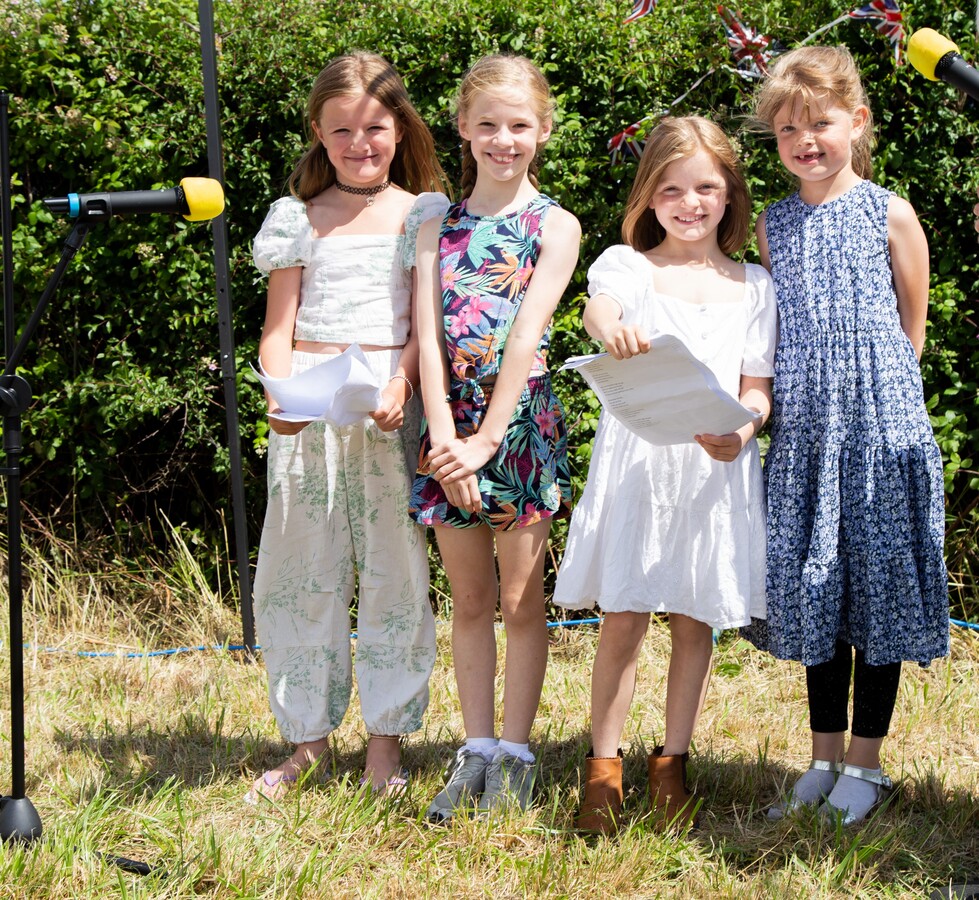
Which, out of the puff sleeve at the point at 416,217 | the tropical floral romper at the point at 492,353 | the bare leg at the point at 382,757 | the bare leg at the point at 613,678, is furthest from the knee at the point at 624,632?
the puff sleeve at the point at 416,217

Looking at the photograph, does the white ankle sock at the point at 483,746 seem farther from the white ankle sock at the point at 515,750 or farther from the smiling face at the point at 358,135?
the smiling face at the point at 358,135

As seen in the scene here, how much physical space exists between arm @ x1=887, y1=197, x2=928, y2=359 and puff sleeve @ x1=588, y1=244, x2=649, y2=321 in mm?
554

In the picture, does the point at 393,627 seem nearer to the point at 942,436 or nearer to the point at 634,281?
the point at 634,281

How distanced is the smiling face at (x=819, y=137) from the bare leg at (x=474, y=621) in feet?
3.58

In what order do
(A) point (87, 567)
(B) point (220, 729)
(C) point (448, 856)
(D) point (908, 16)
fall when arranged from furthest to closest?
→ (A) point (87, 567) → (D) point (908, 16) → (B) point (220, 729) → (C) point (448, 856)

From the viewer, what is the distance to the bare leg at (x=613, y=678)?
2523mm

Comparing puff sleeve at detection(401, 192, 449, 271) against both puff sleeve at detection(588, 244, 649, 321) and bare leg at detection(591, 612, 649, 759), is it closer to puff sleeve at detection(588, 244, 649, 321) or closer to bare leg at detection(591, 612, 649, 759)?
puff sleeve at detection(588, 244, 649, 321)

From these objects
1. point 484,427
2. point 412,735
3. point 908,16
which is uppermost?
point 908,16

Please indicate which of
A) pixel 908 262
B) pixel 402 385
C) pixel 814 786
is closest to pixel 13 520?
pixel 402 385

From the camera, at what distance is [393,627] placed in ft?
9.08

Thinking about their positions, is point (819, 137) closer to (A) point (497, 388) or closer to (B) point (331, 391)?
(A) point (497, 388)

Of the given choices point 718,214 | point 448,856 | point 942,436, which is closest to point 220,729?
point 448,856

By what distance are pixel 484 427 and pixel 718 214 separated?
0.72 metres

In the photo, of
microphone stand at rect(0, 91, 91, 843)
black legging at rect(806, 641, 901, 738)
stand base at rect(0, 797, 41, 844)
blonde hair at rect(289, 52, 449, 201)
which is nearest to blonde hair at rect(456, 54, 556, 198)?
blonde hair at rect(289, 52, 449, 201)
